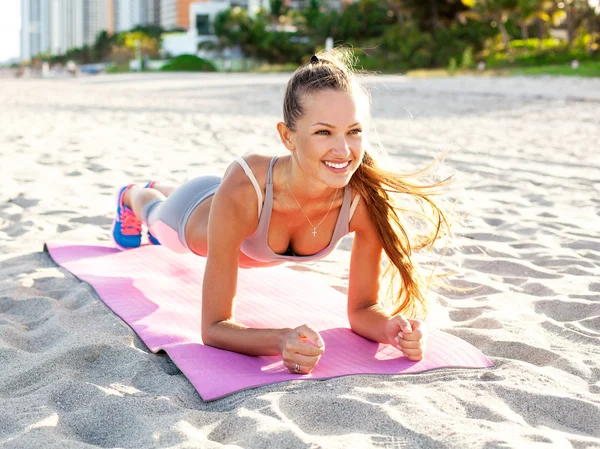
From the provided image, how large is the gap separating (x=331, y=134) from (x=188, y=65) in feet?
190

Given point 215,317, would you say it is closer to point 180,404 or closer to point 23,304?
point 180,404

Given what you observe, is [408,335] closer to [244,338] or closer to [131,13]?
[244,338]

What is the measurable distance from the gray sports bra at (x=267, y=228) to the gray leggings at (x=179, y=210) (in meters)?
0.52

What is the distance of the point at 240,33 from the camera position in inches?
2400

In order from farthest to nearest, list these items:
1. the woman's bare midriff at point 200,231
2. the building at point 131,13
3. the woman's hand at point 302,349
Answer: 1. the building at point 131,13
2. the woman's bare midriff at point 200,231
3. the woman's hand at point 302,349

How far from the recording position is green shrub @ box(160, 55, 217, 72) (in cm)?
5755

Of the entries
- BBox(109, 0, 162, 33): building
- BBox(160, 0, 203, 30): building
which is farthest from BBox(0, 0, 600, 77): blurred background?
BBox(109, 0, 162, 33): building

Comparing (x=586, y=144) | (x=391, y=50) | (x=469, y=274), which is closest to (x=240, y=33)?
(x=391, y=50)

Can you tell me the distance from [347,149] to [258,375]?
799 millimetres

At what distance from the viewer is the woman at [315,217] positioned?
95.2 inches

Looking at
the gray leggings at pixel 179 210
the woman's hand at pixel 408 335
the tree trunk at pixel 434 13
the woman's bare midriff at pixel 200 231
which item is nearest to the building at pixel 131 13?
the tree trunk at pixel 434 13

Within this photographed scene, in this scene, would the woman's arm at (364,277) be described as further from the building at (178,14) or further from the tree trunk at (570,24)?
the building at (178,14)

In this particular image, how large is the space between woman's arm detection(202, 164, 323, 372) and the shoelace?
5.15ft

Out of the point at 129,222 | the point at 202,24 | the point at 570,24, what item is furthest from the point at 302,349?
the point at 202,24
